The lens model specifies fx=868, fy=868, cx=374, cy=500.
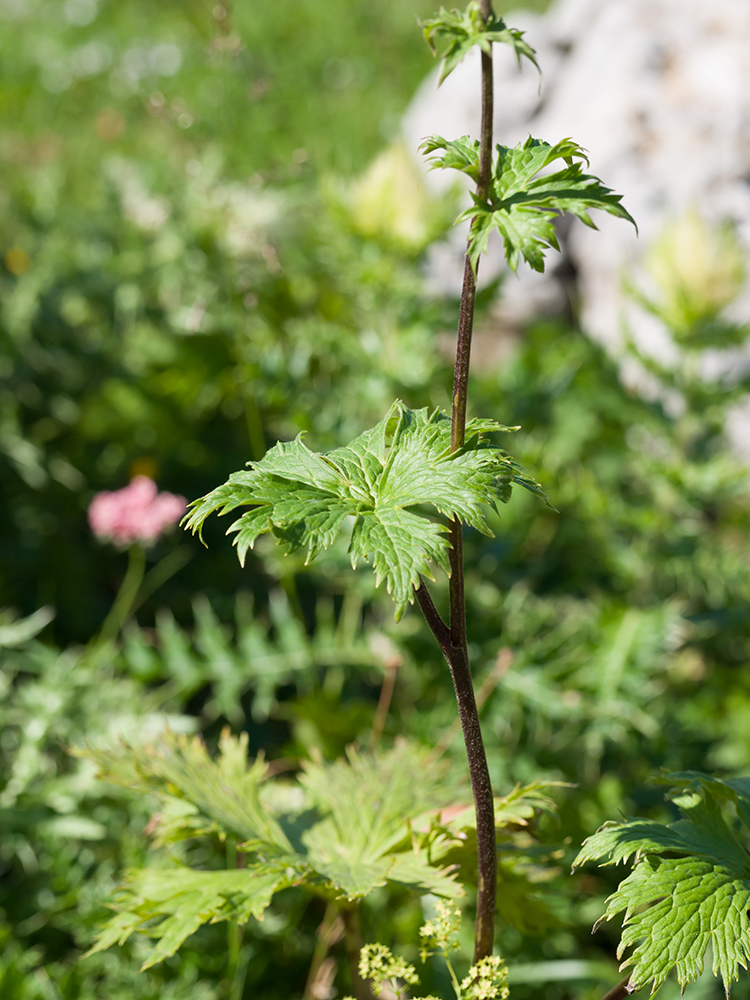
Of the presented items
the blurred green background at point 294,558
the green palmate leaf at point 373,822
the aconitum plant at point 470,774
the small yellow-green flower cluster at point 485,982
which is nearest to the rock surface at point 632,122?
the blurred green background at point 294,558

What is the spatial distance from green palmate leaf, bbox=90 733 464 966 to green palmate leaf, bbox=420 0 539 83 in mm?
854

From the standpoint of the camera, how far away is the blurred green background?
1.76 meters

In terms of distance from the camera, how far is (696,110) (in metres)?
3.19

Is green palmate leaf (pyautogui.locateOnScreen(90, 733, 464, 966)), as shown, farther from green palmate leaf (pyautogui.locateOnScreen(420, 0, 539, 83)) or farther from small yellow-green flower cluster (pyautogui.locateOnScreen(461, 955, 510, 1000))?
green palmate leaf (pyautogui.locateOnScreen(420, 0, 539, 83))

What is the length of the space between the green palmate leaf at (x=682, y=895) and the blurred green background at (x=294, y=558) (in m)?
0.36

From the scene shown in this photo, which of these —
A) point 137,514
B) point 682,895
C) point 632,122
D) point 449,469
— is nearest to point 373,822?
point 682,895

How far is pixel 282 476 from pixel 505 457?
23cm

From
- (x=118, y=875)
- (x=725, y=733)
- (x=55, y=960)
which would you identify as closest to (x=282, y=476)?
(x=118, y=875)

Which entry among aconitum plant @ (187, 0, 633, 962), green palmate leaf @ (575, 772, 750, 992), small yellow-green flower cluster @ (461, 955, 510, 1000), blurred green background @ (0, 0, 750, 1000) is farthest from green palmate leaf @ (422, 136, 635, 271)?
blurred green background @ (0, 0, 750, 1000)

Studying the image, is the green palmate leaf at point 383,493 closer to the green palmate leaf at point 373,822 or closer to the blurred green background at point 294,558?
the green palmate leaf at point 373,822

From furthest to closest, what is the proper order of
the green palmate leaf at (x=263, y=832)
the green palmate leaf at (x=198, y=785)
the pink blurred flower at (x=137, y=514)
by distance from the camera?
the pink blurred flower at (x=137, y=514)
the green palmate leaf at (x=198, y=785)
the green palmate leaf at (x=263, y=832)

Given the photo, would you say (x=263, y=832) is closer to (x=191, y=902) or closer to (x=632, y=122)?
(x=191, y=902)

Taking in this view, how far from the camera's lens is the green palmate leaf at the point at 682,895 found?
84 cm

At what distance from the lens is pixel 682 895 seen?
87cm
